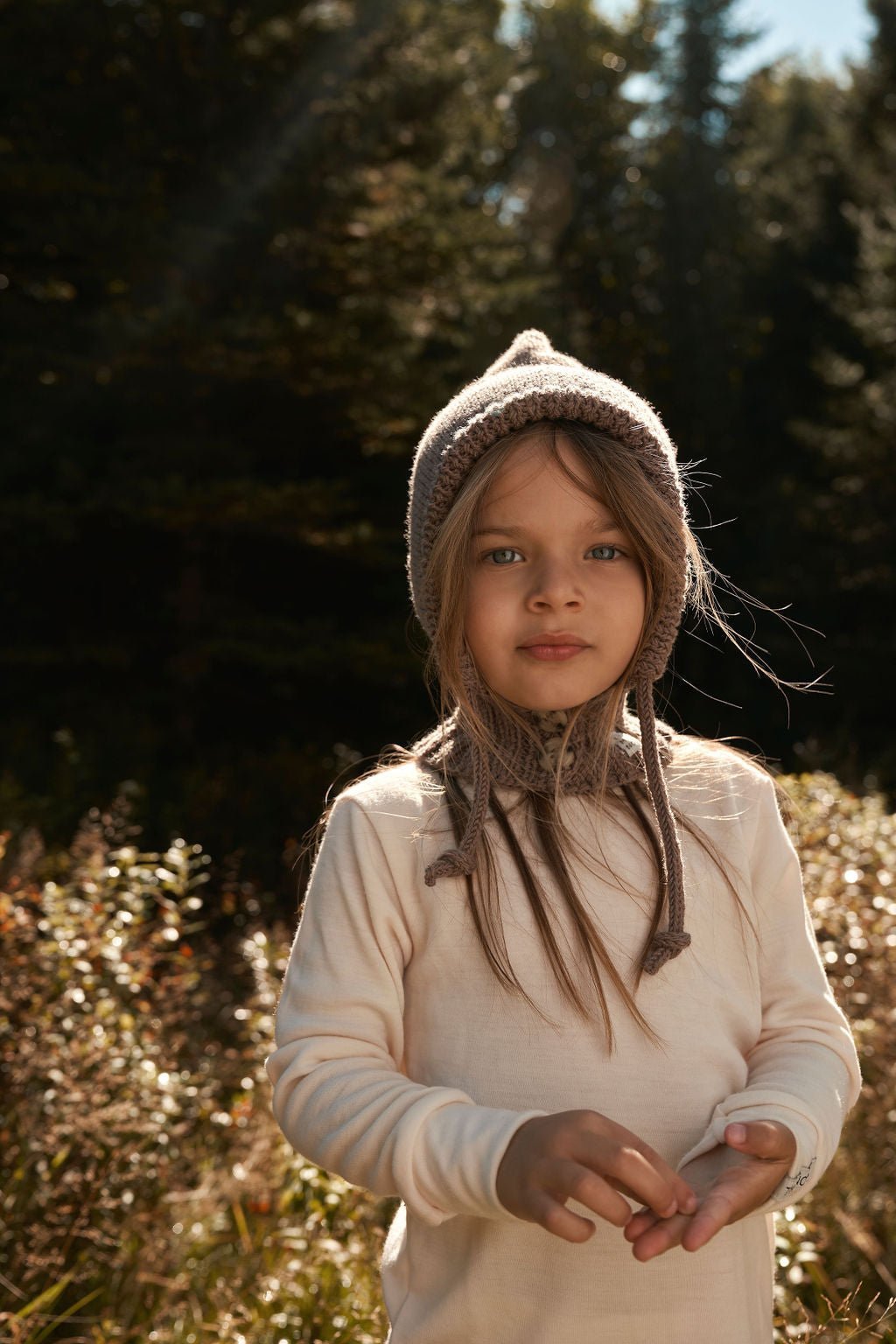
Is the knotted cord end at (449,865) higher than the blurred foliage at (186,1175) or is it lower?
higher

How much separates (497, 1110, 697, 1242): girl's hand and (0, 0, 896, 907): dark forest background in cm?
543

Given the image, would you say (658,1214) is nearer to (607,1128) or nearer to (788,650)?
(607,1128)

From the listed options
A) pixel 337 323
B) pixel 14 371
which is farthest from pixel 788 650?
pixel 14 371

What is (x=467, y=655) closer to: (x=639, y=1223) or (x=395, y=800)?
(x=395, y=800)

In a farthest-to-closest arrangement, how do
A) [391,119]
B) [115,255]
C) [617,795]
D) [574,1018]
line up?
1. [391,119]
2. [115,255]
3. [617,795]
4. [574,1018]

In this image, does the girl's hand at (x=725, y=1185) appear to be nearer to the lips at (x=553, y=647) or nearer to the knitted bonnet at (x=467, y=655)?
the knitted bonnet at (x=467, y=655)

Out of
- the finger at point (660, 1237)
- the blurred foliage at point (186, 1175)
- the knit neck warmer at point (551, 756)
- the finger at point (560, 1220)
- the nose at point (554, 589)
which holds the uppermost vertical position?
the nose at point (554, 589)

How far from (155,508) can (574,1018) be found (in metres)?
8.03

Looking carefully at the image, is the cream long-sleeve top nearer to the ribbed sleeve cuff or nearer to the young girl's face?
the ribbed sleeve cuff

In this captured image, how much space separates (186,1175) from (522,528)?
2.34 m

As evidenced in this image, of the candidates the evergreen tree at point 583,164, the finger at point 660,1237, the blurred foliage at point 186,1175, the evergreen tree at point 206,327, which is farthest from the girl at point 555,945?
the evergreen tree at point 583,164

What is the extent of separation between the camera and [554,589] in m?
1.55

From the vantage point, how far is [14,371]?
9.25 meters

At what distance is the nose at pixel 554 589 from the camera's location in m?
1.55
